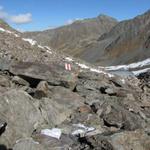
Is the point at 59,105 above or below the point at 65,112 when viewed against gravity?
above

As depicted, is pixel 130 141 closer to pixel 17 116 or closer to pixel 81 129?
pixel 81 129

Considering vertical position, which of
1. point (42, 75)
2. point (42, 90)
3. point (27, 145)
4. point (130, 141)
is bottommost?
point (27, 145)

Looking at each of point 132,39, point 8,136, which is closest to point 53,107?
point 8,136

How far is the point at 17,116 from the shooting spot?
13984 millimetres

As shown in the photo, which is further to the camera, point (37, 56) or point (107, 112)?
point (37, 56)

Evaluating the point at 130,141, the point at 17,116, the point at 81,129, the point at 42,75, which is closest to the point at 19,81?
the point at 42,75

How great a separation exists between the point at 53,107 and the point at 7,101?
242 centimetres

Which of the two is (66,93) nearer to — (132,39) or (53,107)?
(53,107)

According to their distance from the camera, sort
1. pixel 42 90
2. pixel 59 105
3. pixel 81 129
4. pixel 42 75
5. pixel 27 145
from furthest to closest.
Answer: pixel 42 75 < pixel 42 90 < pixel 59 105 < pixel 81 129 < pixel 27 145

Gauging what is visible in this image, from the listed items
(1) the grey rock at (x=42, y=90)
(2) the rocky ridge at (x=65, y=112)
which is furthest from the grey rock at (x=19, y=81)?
(1) the grey rock at (x=42, y=90)

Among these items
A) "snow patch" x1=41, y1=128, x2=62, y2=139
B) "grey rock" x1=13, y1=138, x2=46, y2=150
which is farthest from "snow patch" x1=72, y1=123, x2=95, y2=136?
"grey rock" x1=13, y1=138, x2=46, y2=150

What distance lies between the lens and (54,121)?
51.1 ft

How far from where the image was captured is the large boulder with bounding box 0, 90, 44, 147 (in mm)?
13271

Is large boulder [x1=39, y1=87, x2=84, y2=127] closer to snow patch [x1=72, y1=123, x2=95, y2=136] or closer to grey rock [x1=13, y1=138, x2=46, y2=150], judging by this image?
snow patch [x1=72, y1=123, x2=95, y2=136]
